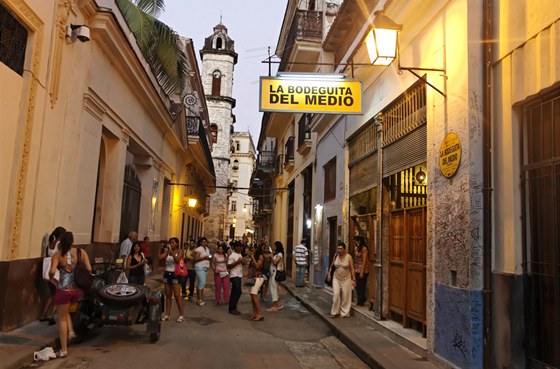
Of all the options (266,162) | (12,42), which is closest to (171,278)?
(12,42)

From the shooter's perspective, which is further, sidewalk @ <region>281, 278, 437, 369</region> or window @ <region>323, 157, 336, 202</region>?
window @ <region>323, 157, 336, 202</region>

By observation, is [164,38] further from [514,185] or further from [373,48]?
[514,185]

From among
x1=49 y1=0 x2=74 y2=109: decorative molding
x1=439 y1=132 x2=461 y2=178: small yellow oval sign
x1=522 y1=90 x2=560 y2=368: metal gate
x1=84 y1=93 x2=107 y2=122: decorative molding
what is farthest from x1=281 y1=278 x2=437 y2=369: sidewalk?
x1=84 y1=93 x2=107 y2=122: decorative molding

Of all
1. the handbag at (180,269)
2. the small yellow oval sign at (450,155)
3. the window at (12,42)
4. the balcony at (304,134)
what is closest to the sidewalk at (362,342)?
the small yellow oval sign at (450,155)

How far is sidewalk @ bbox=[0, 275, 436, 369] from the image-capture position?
20.6ft

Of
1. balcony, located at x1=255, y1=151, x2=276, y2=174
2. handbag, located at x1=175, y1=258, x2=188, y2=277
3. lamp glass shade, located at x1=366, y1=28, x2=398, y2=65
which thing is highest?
balcony, located at x1=255, y1=151, x2=276, y2=174

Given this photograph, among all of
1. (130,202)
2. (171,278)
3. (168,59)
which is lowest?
(171,278)

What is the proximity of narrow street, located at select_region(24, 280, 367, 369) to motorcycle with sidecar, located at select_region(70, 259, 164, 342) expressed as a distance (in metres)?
0.29

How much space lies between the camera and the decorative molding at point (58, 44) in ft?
27.9

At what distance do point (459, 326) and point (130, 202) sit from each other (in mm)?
12576

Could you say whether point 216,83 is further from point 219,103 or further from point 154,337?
point 154,337

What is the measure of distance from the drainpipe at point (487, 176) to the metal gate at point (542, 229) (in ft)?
1.34

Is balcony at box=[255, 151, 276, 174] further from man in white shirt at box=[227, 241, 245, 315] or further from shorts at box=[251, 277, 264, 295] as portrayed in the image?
shorts at box=[251, 277, 264, 295]

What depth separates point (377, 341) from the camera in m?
8.04
